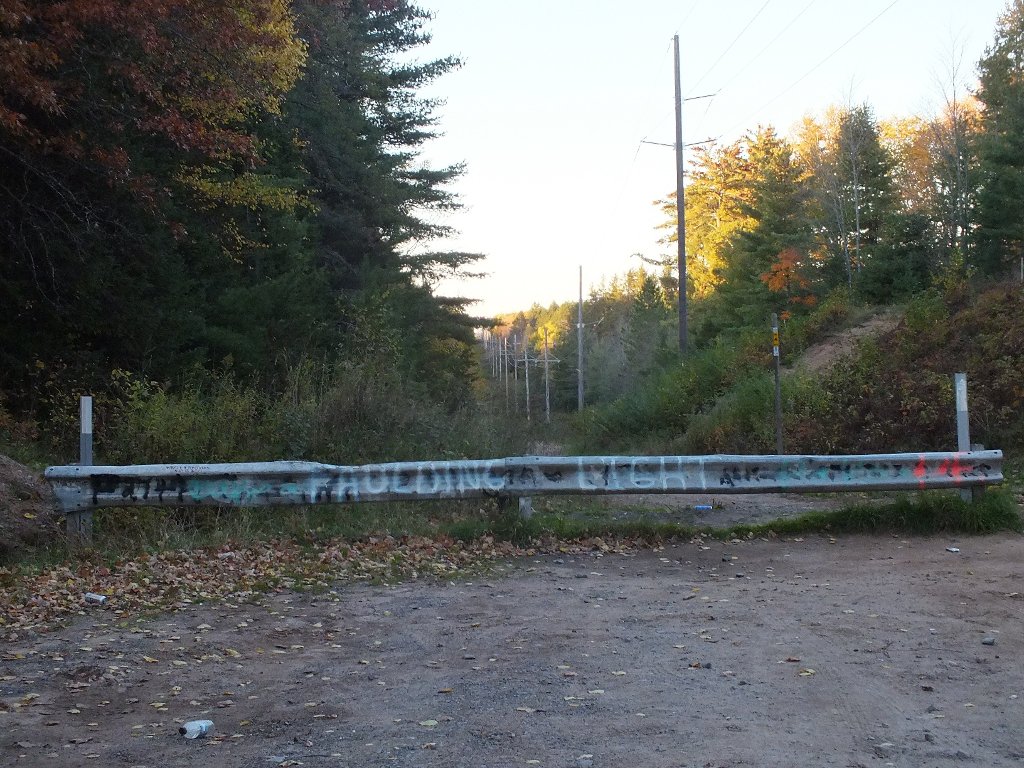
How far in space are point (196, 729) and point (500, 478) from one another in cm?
543

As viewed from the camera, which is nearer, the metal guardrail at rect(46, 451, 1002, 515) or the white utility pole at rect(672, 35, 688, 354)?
the metal guardrail at rect(46, 451, 1002, 515)

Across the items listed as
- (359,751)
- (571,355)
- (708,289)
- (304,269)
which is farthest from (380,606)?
(571,355)

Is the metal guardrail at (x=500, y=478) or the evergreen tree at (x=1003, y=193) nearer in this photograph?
the metal guardrail at (x=500, y=478)

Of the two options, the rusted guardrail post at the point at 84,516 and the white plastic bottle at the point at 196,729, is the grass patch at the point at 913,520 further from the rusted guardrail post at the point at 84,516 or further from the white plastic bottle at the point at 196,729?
the white plastic bottle at the point at 196,729

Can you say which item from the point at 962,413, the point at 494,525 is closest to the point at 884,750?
the point at 494,525

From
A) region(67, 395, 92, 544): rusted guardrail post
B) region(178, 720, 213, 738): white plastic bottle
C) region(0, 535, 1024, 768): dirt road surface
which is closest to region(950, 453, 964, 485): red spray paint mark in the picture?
region(0, 535, 1024, 768): dirt road surface

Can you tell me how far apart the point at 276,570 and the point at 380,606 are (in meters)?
1.48

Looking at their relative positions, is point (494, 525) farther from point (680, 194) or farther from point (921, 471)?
point (680, 194)

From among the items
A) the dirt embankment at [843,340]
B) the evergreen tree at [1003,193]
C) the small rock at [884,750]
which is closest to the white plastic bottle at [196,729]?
the small rock at [884,750]

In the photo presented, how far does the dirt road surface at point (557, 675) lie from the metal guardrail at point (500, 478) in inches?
67.4

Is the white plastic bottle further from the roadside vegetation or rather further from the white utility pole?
the white utility pole

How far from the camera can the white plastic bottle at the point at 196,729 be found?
4449 mm

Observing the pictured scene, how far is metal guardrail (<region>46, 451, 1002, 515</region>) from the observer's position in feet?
30.2

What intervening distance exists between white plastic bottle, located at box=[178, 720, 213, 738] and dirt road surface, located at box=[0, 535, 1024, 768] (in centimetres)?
7
